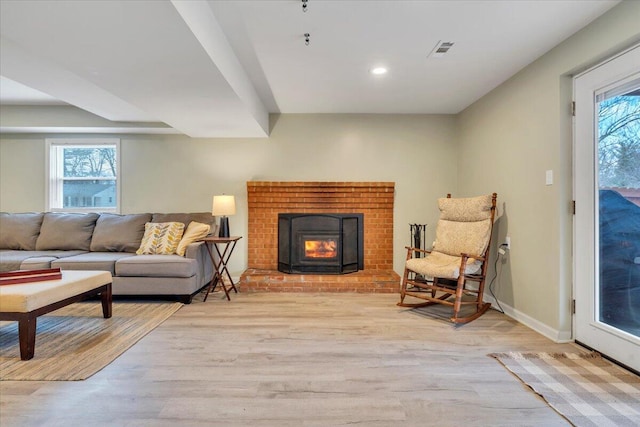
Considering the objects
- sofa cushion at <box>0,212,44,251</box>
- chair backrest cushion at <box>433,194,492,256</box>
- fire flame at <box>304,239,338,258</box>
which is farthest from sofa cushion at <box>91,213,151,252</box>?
chair backrest cushion at <box>433,194,492,256</box>

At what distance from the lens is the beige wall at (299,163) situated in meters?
4.18

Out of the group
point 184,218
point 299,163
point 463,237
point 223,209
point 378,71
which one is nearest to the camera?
point 378,71

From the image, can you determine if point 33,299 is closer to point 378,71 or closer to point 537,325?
point 378,71

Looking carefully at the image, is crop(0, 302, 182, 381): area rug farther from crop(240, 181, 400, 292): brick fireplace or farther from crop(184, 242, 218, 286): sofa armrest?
crop(240, 181, 400, 292): brick fireplace

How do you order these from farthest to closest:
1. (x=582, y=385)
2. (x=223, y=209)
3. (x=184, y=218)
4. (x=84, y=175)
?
1. (x=84, y=175)
2. (x=184, y=218)
3. (x=223, y=209)
4. (x=582, y=385)

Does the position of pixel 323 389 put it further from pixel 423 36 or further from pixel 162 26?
pixel 423 36

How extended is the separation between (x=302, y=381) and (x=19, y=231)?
4150mm

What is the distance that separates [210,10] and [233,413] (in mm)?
2303

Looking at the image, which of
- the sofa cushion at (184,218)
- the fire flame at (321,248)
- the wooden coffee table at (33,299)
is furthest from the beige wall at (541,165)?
the wooden coffee table at (33,299)

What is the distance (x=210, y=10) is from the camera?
6.46 ft

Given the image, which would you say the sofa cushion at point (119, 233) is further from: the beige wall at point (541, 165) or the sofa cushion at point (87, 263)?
the beige wall at point (541, 165)

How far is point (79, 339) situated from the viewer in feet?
7.61

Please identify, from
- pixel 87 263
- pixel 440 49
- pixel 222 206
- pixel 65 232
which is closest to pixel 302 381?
pixel 222 206

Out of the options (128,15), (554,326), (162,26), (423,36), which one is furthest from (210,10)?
(554,326)
